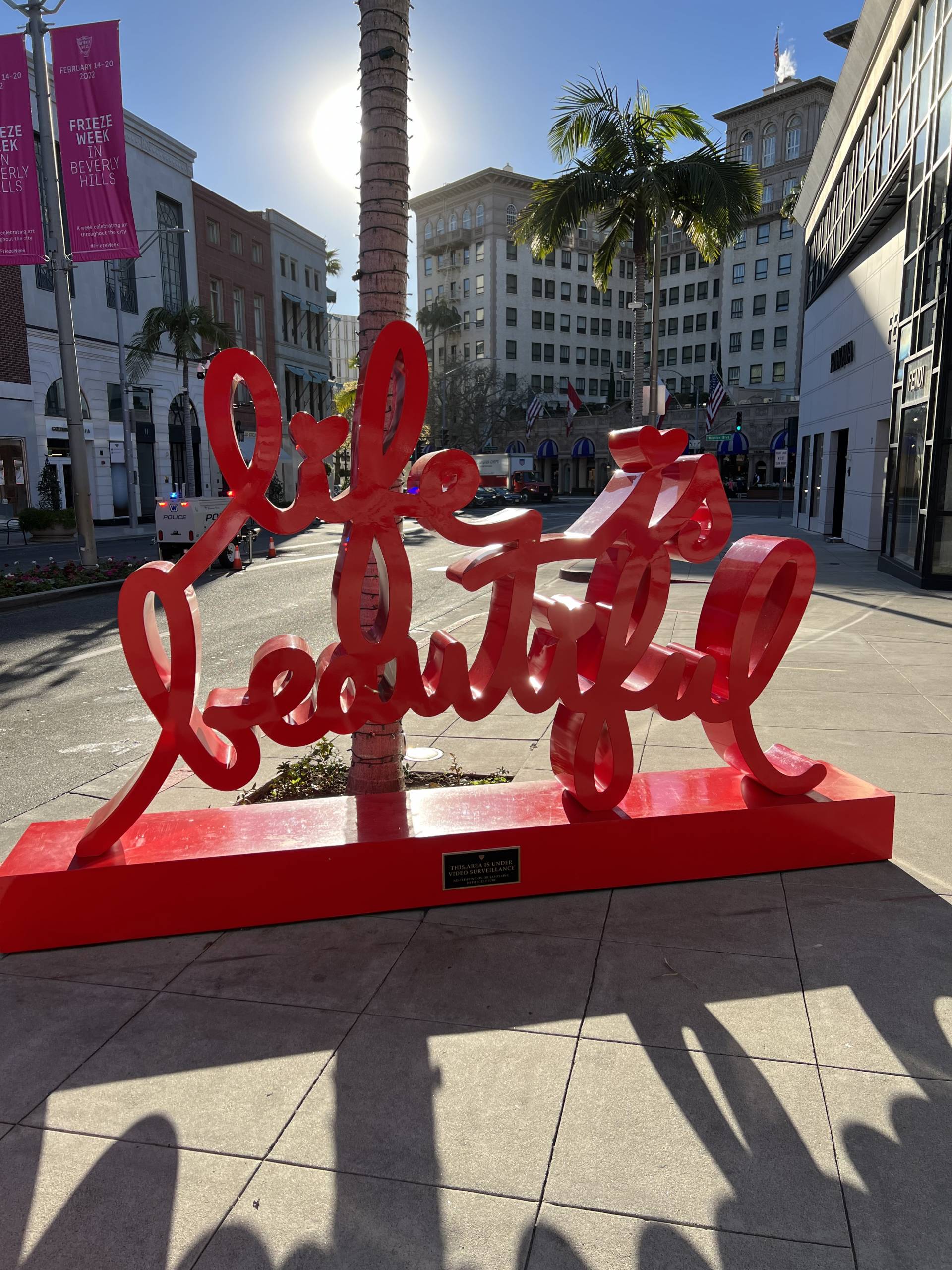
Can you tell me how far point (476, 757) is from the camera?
24.0 ft

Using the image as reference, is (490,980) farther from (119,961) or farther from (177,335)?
(177,335)

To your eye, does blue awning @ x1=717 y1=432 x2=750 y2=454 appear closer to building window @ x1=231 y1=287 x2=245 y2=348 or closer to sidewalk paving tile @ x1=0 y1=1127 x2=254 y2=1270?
building window @ x1=231 y1=287 x2=245 y2=348

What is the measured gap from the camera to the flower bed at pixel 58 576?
1634cm

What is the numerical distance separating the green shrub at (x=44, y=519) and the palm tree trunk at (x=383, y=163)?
91.8 feet

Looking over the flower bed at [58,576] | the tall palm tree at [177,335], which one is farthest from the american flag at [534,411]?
the flower bed at [58,576]

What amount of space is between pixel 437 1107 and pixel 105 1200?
3.50ft

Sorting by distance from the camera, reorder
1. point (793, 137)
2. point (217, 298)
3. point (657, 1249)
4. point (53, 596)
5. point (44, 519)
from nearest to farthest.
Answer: point (657, 1249) < point (53, 596) < point (44, 519) < point (217, 298) < point (793, 137)

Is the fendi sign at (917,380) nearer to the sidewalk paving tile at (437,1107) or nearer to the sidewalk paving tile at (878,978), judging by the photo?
the sidewalk paving tile at (878,978)

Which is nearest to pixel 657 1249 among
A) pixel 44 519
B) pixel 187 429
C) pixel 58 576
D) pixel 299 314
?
pixel 58 576

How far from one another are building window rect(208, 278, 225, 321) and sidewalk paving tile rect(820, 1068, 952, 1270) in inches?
2058

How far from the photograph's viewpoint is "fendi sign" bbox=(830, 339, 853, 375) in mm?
25875

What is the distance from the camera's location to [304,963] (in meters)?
4.11

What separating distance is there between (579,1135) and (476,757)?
4.36 meters

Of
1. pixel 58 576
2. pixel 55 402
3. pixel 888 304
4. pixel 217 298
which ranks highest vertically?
pixel 217 298
